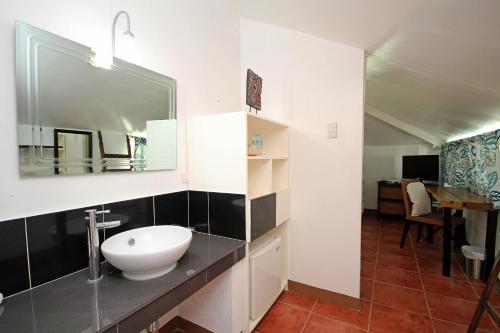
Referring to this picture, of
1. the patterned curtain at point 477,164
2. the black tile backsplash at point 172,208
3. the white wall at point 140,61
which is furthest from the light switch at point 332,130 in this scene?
the patterned curtain at point 477,164

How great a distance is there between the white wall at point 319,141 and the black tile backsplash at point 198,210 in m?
0.84

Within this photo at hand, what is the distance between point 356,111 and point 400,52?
477mm

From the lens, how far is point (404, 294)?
2020 mm

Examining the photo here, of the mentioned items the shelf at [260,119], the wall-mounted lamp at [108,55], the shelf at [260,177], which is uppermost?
the wall-mounted lamp at [108,55]

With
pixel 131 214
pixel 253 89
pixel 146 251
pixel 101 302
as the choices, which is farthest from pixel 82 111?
pixel 253 89

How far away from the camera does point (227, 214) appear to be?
1500mm

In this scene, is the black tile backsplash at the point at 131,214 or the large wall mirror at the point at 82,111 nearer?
the large wall mirror at the point at 82,111

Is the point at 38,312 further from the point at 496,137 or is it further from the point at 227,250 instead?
the point at 496,137

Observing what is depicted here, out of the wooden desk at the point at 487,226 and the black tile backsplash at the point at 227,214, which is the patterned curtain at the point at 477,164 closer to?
the wooden desk at the point at 487,226

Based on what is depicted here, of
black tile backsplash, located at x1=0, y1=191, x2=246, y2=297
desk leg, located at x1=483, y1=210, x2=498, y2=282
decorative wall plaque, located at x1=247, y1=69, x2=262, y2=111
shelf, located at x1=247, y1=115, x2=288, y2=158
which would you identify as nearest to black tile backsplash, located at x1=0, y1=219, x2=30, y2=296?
black tile backsplash, located at x1=0, y1=191, x2=246, y2=297

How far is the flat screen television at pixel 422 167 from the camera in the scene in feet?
13.9

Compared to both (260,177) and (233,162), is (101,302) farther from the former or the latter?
(260,177)

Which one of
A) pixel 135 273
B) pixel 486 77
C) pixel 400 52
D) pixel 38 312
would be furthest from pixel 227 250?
pixel 486 77

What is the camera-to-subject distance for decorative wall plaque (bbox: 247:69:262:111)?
5.42 feet
